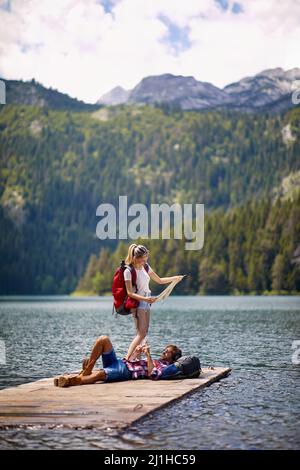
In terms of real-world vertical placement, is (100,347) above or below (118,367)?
above

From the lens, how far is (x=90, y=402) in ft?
66.9

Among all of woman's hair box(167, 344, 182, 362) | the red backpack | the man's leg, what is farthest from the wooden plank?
the red backpack

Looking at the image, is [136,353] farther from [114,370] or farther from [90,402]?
[90,402]

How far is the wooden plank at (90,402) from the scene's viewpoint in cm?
1823

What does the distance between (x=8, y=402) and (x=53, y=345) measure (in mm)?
28737

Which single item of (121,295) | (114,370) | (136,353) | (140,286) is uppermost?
(140,286)

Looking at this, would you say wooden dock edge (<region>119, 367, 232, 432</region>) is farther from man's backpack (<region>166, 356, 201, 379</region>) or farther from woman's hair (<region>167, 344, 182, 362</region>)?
woman's hair (<region>167, 344, 182, 362</region>)

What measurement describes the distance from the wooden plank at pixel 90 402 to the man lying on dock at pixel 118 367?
28 cm

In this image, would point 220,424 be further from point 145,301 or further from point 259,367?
point 259,367

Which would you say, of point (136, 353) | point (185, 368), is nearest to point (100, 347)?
point (136, 353)

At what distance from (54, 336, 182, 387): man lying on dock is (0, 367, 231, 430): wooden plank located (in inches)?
11.0

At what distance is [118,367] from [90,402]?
427 cm
